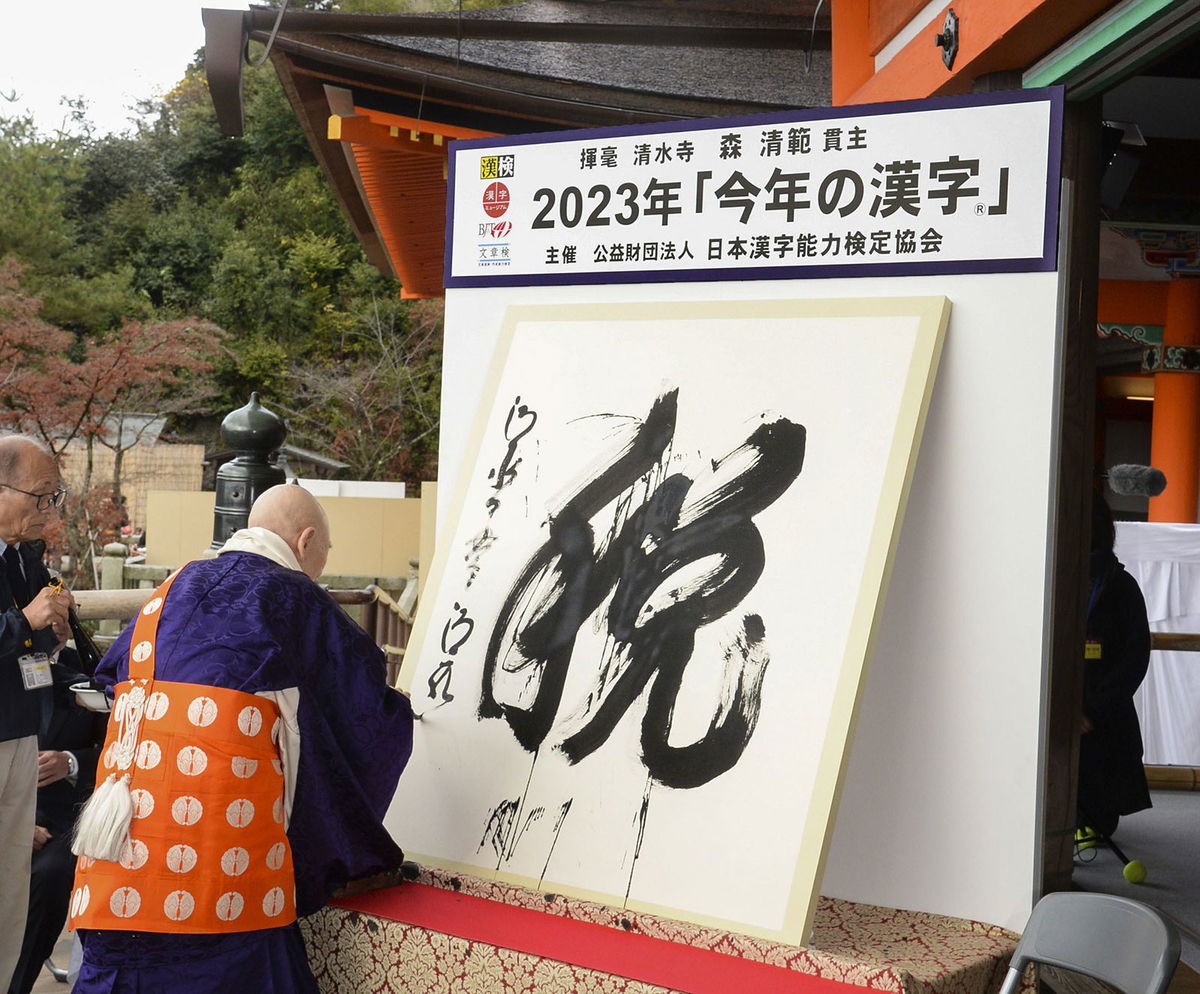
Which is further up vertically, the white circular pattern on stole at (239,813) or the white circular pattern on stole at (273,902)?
the white circular pattern on stole at (239,813)

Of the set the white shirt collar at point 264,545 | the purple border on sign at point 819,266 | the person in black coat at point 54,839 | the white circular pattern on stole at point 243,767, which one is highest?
the purple border on sign at point 819,266

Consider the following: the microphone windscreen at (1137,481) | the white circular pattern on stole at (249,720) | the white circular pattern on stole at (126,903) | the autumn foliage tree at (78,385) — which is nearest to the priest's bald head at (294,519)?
the white circular pattern on stole at (249,720)

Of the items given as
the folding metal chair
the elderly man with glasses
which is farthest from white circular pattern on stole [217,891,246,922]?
the folding metal chair

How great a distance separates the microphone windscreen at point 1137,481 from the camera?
6867 mm

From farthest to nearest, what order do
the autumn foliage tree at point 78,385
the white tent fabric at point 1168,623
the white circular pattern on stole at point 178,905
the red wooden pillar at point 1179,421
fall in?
the autumn foliage tree at point 78,385 < the red wooden pillar at point 1179,421 < the white tent fabric at point 1168,623 < the white circular pattern on stole at point 178,905

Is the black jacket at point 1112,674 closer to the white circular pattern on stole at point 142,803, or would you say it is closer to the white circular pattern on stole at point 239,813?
the white circular pattern on stole at point 239,813

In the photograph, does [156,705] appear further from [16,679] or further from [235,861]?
[16,679]

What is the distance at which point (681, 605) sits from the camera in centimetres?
227

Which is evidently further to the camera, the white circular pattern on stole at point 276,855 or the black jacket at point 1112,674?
the black jacket at point 1112,674

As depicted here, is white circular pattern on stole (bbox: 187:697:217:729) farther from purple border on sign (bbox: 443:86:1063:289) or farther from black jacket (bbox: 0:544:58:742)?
purple border on sign (bbox: 443:86:1063:289)

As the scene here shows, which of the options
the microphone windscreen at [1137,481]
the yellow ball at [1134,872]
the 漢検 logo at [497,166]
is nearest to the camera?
the 漢検 logo at [497,166]

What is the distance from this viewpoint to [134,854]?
2.00m

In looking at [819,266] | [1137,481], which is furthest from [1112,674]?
[1137,481]

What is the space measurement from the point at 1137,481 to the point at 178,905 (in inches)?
253
